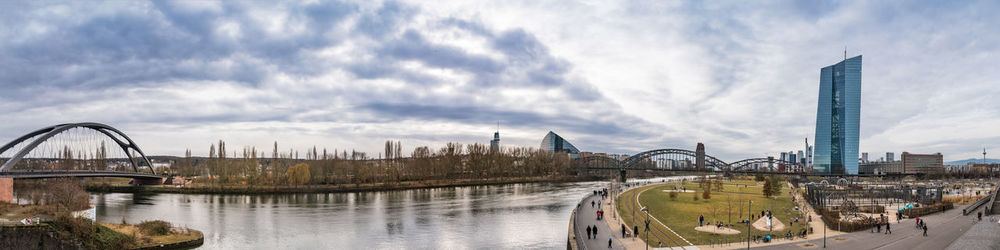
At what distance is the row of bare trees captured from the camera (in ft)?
252

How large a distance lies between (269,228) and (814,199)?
150 ft

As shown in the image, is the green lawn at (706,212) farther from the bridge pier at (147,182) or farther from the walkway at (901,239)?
the bridge pier at (147,182)

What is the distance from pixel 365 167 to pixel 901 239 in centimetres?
6778

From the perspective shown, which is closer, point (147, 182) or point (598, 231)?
point (598, 231)

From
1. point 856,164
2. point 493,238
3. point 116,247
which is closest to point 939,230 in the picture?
point 493,238

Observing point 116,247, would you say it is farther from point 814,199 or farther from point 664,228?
point 814,199

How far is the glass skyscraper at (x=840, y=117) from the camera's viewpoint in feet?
490

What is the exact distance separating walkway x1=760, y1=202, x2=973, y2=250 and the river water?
13.1 m

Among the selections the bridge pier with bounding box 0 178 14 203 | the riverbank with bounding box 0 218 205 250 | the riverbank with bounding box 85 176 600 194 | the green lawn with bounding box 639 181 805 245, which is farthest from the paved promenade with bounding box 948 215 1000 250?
the bridge pier with bounding box 0 178 14 203

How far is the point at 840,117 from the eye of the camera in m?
151

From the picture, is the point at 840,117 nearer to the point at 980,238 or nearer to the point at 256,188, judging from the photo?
the point at 980,238

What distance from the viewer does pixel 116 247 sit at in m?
27.0

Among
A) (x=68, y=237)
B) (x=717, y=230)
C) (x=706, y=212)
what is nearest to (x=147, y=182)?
(x=68, y=237)

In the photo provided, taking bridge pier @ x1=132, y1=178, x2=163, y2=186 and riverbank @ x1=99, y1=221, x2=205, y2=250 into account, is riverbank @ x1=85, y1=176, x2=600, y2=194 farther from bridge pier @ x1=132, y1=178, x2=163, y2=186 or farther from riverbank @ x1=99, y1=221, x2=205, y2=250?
riverbank @ x1=99, y1=221, x2=205, y2=250
